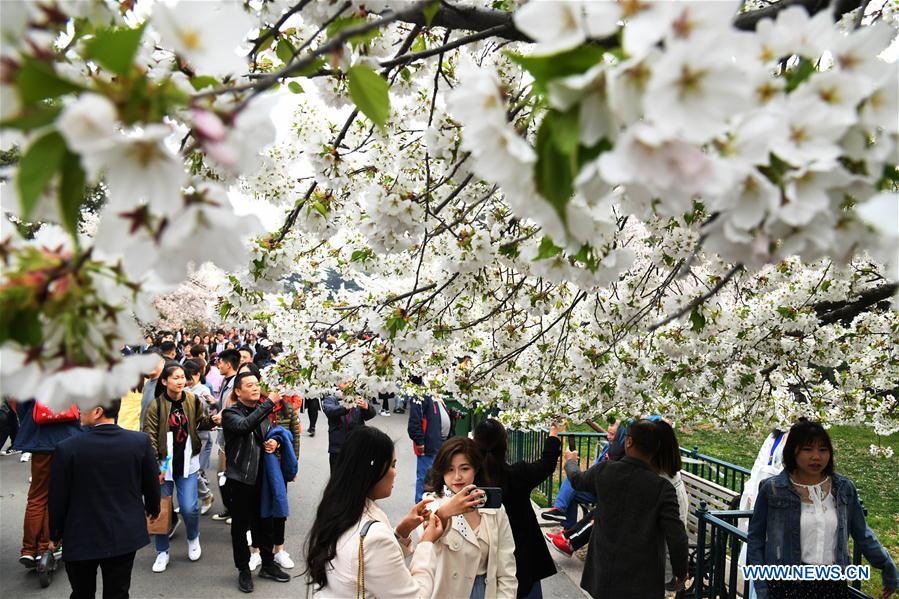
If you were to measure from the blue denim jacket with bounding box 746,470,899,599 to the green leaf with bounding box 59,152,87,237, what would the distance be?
4.09 metres

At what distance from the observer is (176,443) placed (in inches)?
223

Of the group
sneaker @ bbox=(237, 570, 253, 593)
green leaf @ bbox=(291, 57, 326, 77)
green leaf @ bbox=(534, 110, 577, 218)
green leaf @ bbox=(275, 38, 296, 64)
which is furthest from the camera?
sneaker @ bbox=(237, 570, 253, 593)

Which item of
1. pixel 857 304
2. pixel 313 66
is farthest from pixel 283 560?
pixel 313 66

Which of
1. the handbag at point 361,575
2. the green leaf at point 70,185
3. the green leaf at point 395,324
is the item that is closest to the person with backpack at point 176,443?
the green leaf at point 395,324

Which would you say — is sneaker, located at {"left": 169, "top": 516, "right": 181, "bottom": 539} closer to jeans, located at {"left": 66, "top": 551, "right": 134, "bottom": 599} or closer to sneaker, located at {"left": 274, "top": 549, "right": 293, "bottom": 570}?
sneaker, located at {"left": 274, "top": 549, "right": 293, "bottom": 570}

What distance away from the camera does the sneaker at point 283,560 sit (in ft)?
18.9

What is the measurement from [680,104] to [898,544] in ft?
28.2

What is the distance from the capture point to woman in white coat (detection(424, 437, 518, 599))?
3330mm

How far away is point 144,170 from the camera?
760 millimetres

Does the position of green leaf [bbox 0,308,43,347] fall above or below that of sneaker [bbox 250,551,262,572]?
above

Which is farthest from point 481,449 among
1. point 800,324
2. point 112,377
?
point 112,377

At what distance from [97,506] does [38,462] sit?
180 centimetres

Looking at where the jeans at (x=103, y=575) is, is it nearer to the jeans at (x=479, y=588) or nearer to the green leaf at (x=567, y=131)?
the jeans at (x=479, y=588)

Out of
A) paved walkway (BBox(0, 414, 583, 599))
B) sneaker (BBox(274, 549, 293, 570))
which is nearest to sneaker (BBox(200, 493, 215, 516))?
paved walkway (BBox(0, 414, 583, 599))
